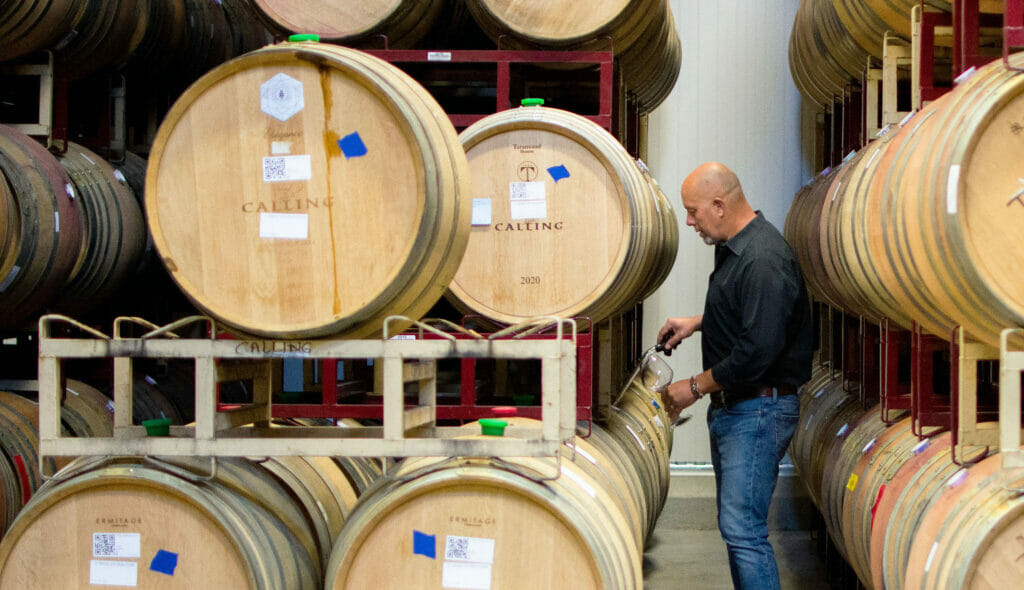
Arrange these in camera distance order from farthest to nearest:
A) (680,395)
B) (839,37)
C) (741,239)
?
(839,37) → (680,395) → (741,239)

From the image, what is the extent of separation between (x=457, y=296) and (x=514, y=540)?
1.70 m

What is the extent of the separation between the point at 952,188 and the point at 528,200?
1982 mm

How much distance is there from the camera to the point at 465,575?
9.72 feet

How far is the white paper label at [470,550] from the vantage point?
2.96m

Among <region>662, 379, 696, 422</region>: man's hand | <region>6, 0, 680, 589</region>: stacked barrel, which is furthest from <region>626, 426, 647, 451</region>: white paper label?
<region>6, 0, 680, 589</region>: stacked barrel

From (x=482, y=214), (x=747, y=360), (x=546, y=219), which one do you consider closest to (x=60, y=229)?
(x=482, y=214)

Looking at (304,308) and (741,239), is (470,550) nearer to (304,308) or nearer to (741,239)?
(304,308)

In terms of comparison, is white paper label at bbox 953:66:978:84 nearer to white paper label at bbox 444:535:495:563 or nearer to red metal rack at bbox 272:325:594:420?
red metal rack at bbox 272:325:594:420

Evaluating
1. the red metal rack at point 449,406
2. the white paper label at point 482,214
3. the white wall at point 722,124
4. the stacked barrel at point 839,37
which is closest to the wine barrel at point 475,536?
the red metal rack at point 449,406

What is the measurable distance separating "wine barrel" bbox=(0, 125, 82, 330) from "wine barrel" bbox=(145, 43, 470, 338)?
6.09 feet

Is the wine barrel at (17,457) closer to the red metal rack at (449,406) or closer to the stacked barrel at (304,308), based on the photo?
the red metal rack at (449,406)

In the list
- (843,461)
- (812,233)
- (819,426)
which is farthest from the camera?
(819,426)

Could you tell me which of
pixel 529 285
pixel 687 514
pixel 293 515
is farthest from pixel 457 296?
pixel 687 514

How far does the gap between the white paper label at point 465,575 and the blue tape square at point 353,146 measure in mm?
1155
